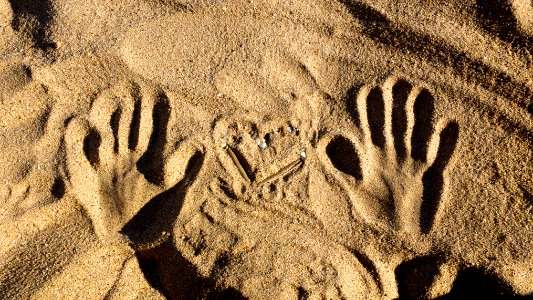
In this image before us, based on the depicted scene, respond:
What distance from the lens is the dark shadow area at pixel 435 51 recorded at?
2.07 m

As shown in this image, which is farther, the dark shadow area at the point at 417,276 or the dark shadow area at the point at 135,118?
the dark shadow area at the point at 135,118

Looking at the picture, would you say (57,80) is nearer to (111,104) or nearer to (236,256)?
(111,104)

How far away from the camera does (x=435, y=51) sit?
2119 mm

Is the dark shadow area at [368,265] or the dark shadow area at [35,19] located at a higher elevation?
the dark shadow area at [35,19]

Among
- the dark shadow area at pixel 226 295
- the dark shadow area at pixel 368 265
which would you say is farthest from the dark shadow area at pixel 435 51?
the dark shadow area at pixel 226 295

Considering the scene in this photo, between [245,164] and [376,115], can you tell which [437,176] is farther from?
[245,164]

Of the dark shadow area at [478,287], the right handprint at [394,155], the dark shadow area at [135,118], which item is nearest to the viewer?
the dark shadow area at [478,287]

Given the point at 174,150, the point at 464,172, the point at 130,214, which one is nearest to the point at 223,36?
the point at 174,150

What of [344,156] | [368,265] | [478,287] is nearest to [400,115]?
[344,156]

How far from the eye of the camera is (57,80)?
7.19ft

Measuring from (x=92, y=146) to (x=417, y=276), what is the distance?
1688 millimetres

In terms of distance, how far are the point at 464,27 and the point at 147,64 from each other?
1.56 meters

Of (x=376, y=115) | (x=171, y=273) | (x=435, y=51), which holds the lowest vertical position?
(x=171, y=273)

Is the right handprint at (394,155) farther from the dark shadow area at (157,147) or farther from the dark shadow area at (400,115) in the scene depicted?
the dark shadow area at (157,147)
